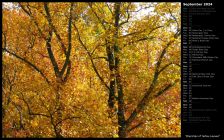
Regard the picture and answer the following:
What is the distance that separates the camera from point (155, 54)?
→ 82.5 feet

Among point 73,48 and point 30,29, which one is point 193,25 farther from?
point 30,29

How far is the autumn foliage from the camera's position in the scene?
2048 cm

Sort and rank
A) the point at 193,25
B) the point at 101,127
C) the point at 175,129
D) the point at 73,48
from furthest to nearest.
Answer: the point at 73,48
the point at 175,129
the point at 101,127
the point at 193,25

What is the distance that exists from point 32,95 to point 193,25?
1302 cm

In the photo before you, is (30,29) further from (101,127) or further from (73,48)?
(101,127)

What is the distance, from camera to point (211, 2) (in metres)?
13.3

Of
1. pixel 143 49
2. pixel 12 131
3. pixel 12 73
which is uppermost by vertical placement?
pixel 143 49

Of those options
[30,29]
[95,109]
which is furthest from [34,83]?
[95,109]

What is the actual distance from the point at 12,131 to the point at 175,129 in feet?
37.2

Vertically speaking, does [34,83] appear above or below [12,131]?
above

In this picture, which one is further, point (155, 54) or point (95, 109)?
point (155, 54)

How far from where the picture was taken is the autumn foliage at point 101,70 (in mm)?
20484

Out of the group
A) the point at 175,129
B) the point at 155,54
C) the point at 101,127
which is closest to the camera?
the point at 101,127

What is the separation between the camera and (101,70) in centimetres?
2395
